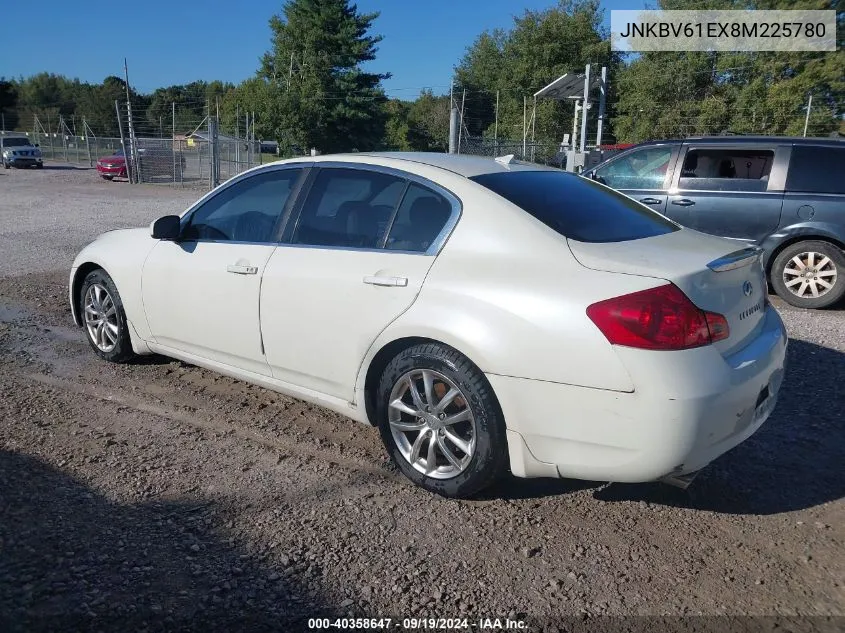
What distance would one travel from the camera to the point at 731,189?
7.89 metres

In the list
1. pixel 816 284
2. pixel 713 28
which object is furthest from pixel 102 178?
pixel 816 284

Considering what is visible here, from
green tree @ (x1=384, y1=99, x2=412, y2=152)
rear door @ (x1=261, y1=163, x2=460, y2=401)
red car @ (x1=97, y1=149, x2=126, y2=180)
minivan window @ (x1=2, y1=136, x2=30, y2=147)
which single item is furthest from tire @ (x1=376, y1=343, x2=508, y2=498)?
minivan window @ (x1=2, y1=136, x2=30, y2=147)

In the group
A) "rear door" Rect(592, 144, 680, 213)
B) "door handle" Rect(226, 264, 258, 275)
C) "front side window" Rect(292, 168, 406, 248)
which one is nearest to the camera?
"front side window" Rect(292, 168, 406, 248)

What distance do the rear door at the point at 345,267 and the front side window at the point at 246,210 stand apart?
0.22 m

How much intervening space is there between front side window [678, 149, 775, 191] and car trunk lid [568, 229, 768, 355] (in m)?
4.91

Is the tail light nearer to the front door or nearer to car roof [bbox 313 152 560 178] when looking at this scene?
car roof [bbox 313 152 560 178]

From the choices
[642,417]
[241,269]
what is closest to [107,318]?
[241,269]

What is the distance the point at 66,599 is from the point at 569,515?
208cm

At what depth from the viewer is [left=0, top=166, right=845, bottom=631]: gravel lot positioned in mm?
2574

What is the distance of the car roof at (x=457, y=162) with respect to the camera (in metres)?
3.71

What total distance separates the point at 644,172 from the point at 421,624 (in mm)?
7131

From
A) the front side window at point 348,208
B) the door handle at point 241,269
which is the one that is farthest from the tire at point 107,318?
the front side window at point 348,208

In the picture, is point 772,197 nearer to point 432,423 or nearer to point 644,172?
point 644,172

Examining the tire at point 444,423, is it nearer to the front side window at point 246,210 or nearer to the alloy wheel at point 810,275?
the front side window at point 246,210
